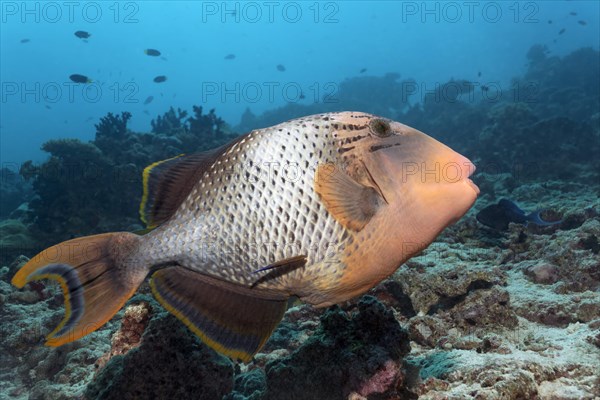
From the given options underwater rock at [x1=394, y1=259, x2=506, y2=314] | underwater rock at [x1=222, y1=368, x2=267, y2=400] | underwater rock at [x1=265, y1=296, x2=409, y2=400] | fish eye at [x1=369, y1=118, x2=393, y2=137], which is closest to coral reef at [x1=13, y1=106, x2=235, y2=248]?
underwater rock at [x1=222, y1=368, x2=267, y2=400]

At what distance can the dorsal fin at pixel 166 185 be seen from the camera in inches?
68.4

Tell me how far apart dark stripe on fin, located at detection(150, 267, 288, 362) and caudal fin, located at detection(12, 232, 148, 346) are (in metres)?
0.13

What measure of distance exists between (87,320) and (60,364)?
355 cm

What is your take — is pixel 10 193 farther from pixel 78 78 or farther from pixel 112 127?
pixel 112 127

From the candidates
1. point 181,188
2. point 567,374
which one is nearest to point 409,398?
point 567,374

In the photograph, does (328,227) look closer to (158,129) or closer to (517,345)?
(517,345)

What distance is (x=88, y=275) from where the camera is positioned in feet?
5.02

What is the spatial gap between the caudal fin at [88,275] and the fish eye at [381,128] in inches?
43.5

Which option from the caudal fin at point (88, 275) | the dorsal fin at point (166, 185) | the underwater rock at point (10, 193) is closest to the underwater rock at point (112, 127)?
the underwater rock at point (10, 193)

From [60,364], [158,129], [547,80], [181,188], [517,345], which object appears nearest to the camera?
[181,188]

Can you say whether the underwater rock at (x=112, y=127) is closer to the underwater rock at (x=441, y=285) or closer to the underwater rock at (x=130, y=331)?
the underwater rock at (x=130, y=331)

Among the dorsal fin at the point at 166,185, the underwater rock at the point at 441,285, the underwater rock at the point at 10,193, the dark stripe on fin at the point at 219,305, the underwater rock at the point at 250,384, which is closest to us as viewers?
the dark stripe on fin at the point at 219,305

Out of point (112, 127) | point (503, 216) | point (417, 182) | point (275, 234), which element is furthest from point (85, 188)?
point (417, 182)

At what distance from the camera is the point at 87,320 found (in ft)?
4.81
